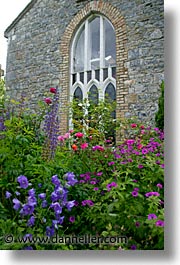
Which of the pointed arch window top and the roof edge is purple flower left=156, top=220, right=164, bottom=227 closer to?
the pointed arch window top

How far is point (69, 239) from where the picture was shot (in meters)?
1.57

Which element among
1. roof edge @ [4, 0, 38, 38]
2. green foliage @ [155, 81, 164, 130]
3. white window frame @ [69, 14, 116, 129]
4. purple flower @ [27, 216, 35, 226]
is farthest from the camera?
roof edge @ [4, 0, 38, 38]

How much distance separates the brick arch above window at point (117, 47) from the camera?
2158mm

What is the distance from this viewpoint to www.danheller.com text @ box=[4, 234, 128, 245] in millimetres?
1508

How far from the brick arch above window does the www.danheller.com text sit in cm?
78

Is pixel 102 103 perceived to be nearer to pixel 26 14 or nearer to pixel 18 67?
pixel 18 67

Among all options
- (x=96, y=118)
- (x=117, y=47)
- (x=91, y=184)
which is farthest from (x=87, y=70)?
(x=91, y=184)

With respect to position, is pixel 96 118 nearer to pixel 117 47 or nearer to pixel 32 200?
pixel 117 47

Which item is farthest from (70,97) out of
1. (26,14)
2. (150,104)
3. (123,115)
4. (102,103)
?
(26,14)

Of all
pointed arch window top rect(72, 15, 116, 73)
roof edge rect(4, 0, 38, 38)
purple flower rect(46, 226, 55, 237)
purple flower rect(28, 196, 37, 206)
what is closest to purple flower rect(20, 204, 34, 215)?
purple flower rect(28, 196, 37, 206)

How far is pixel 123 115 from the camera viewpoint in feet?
6.80

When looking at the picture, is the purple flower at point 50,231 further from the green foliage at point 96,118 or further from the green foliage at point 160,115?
the green foliage at point 160,115

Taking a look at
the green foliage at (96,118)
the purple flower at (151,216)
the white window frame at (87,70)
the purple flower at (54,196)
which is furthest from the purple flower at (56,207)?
the white window frame at (87,70)

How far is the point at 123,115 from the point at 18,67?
0.87 metres
